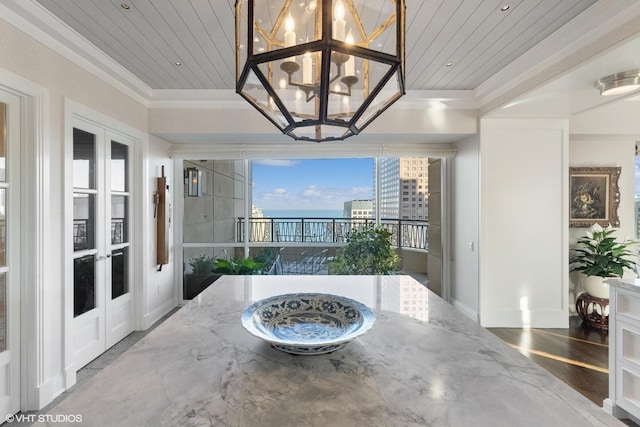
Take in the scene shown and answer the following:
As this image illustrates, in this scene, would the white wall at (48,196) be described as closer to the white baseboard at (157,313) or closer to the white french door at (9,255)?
the white french door at (9,255)

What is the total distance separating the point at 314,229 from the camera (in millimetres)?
4391

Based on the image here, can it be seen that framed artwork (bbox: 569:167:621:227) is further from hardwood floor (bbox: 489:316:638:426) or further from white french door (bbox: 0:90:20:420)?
white french door (bbox: 0:90:20:420)

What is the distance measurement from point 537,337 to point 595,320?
84 centimetres

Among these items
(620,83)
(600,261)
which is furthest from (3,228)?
(600,261)

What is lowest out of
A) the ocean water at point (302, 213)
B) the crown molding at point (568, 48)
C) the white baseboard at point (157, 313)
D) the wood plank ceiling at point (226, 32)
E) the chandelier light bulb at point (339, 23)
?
the white baseboard at point (157, 313)

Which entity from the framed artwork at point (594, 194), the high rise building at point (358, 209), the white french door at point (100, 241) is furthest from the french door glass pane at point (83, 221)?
the framed artwork at point (594, 194)

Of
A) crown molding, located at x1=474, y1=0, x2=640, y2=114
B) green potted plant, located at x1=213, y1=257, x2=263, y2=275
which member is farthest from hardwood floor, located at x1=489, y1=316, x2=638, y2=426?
green potted plant, located at x1=213, y1=257, x2=263, y2=275

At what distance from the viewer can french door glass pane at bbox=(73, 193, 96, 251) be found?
248 cm

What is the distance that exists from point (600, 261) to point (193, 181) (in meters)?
4.90

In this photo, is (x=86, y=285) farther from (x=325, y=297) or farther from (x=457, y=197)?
(x=457, y=197)

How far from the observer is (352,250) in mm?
3893

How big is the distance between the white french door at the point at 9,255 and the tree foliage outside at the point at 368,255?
9.56ft

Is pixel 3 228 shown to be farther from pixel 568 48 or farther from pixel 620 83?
pixel 620 83

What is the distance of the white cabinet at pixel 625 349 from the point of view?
1.76m
